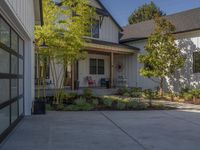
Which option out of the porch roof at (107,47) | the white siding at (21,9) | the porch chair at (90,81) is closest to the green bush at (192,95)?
the porch roof at (107,47)

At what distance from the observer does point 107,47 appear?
20.0 meters

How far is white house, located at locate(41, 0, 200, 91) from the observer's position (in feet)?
61.6

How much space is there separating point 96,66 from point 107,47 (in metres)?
3.20

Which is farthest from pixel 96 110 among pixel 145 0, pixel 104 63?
pixel 145 0

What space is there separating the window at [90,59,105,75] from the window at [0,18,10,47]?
601 inches

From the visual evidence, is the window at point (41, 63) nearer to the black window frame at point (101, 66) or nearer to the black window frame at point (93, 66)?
the black window frame at point (93, 66)

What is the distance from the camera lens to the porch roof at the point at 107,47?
18895 millimetres

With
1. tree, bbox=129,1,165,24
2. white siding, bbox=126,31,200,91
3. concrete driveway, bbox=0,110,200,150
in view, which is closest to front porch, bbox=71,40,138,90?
white siding, bbox=126,31,200,91

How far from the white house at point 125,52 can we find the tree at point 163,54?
958 millimetres

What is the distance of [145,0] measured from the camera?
43.1 meters

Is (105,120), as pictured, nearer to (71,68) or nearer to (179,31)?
(71,68)

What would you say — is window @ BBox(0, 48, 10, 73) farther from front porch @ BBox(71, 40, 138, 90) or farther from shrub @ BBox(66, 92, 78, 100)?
front porch @ BBox(71, 40, 138, 90)

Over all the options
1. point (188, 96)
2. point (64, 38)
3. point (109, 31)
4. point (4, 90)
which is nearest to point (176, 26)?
point (109, 31)

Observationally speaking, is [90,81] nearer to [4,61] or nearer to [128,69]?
[128,69]
